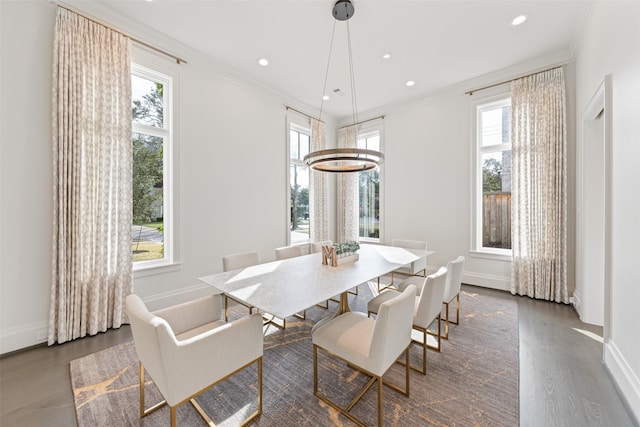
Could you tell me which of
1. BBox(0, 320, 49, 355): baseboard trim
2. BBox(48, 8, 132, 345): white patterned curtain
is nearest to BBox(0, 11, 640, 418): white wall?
BBox(0, 320, 49, 355): baseboard trim

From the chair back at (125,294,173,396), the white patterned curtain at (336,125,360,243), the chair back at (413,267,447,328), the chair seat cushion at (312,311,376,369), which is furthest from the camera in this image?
the white patterned curtain at (336,125,360,243)

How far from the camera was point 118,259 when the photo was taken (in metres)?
2.68

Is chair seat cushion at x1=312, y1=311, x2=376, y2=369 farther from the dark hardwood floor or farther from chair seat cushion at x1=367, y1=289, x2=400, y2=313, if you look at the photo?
the dark hardwood floor

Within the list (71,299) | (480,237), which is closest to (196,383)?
(71,299)

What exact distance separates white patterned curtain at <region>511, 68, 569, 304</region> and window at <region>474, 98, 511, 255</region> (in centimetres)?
29

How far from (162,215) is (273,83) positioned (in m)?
2.74

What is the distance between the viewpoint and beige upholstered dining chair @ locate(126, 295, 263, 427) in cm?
113

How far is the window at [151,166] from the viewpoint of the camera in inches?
120

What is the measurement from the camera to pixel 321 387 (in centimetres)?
180

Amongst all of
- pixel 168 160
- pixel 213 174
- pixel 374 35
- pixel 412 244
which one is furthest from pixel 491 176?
pixel 168 160

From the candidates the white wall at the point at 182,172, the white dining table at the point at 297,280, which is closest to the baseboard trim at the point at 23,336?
the white wall at the point at 182,172

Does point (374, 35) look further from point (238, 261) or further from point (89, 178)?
point (89, 178)

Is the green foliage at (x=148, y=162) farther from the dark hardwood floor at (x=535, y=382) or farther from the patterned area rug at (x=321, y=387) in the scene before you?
the patterned area rug at (x=321, y=387)

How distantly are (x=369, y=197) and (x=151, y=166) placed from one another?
408 centimetres
